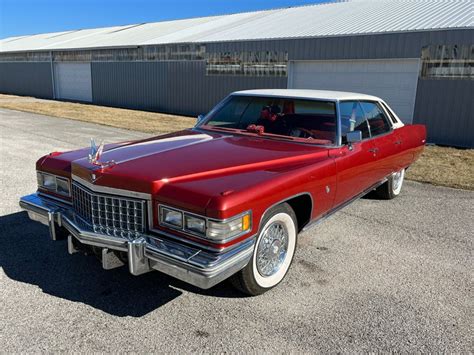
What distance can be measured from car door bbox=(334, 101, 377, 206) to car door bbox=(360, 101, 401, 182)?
11cm

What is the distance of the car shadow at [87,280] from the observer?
3229 mm

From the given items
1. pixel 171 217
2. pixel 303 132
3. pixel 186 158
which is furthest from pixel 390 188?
pixel 171 217

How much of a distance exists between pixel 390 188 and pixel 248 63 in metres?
11.4

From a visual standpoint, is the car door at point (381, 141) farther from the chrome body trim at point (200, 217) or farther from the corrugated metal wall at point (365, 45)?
the corrugated metal wall at point (365, 45)

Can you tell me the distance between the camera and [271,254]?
3367 millimetres

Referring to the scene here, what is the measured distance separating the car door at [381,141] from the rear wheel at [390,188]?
1.09 ft

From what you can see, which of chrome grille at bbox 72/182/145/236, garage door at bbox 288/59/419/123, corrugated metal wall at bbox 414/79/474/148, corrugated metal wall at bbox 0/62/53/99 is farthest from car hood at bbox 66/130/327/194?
corrugated metal wall at bbox 0/62/53/99

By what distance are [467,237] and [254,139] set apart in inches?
107

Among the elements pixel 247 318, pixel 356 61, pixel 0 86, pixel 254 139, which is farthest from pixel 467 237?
pixel 0 86

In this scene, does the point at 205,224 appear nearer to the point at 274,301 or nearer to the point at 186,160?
the point at 186,160

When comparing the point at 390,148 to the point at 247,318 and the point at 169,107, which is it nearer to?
the point at 247,318

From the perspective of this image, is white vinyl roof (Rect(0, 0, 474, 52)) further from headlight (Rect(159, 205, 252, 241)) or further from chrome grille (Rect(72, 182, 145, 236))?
chrome grille (Rect(72, 182, 145, 236))

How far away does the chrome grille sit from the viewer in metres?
2.97

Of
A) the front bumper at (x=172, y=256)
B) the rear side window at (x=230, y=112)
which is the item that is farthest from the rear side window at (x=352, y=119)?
the front bumper at (x=172, y=256)
